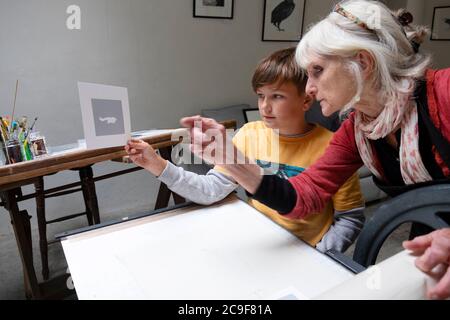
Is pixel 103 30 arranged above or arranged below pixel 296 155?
above

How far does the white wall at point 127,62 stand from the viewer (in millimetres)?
2297

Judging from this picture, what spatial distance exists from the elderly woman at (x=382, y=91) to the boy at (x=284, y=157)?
0.19 m

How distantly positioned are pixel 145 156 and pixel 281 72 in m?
0.55

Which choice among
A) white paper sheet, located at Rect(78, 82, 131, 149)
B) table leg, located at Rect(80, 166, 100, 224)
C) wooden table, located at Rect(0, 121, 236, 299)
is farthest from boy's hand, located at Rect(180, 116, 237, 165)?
table leg, located at Rect(80, 166, 100, 224)

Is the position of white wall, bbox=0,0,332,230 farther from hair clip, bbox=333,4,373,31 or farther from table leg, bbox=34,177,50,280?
hair clip, bbox=333,4,373,31

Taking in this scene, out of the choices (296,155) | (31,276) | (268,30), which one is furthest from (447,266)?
(268,30)

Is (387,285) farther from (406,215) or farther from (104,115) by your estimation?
(104,115)

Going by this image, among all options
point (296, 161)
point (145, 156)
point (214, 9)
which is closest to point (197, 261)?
point (145, 156)

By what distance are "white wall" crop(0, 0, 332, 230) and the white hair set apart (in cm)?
207

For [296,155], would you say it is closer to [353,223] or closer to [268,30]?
[353,223]

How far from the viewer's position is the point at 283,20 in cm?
333

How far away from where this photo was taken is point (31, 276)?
1.64 metres
